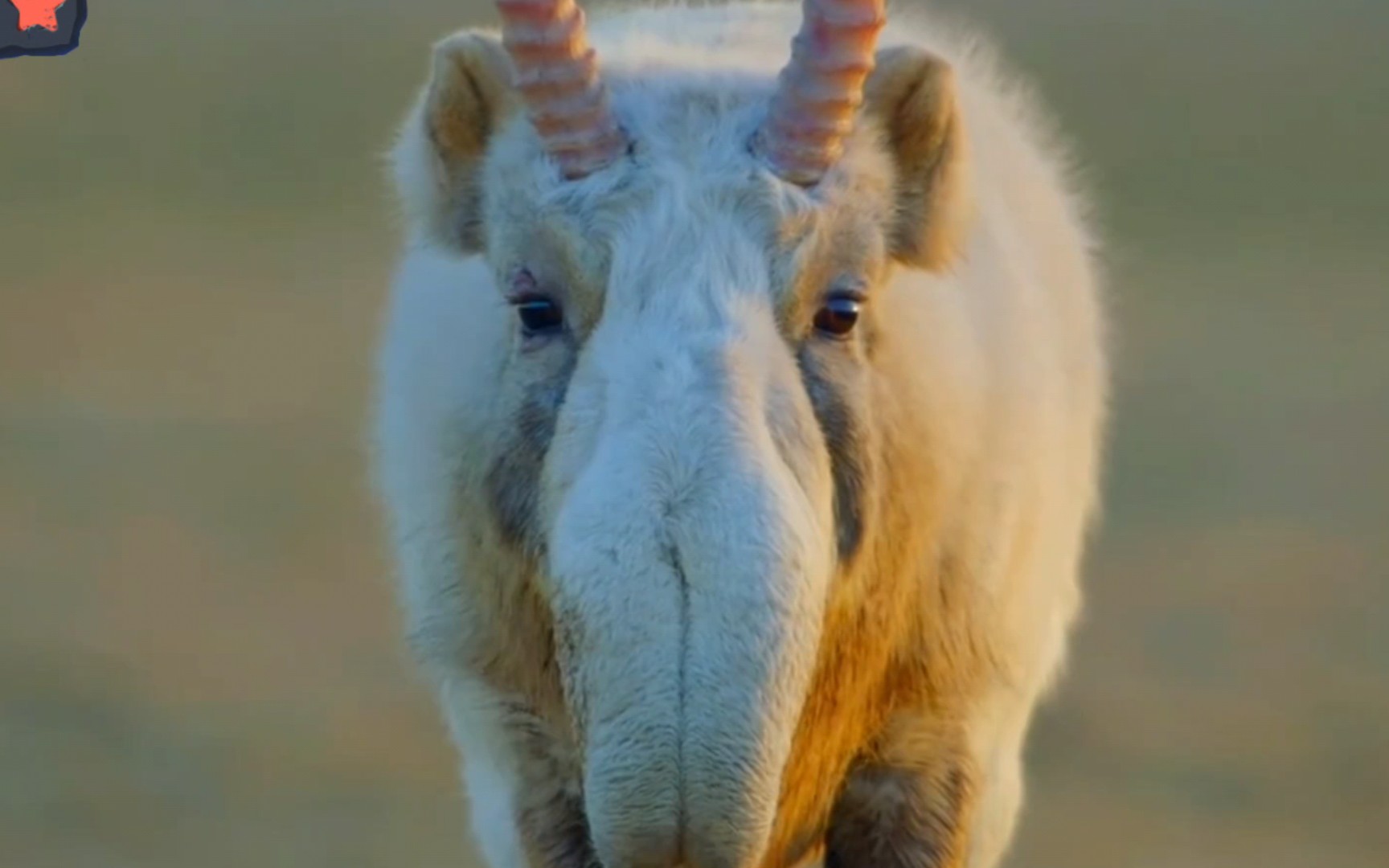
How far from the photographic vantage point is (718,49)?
6.59 metres

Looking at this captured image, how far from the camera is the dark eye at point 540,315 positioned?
5516mm

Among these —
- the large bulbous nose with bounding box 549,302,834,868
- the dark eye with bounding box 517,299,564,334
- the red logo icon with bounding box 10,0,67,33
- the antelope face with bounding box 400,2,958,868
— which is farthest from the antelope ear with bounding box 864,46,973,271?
the red logo icon with bounding box 10,0,67,33

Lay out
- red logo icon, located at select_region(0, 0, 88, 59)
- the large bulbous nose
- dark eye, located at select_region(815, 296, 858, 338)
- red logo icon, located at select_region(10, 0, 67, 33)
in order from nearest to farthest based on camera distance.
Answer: the large bulbous nose → dark eye, located at select_region(815, 296, 858, 338) → red logo icon, located at select_region(0, 0, 88, 59) → red logo icon, located at select_region(10, 0, 67, 33)

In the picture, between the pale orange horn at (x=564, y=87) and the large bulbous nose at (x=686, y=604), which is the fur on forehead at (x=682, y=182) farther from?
the large bulbous nose at (x=686, y=604)

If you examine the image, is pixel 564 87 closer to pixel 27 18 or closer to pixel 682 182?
pixel 682 182

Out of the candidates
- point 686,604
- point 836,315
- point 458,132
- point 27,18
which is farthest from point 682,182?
point 27,18

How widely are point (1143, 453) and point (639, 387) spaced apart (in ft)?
44.8

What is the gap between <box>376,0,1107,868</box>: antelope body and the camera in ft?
16.0

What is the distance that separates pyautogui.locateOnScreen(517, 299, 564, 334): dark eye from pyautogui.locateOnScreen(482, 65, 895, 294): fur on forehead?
11 centimetres

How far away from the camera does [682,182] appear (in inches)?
213

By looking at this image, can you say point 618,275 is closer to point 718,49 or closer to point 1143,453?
point 718,49

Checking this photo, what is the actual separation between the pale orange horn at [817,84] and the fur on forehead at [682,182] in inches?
2.0

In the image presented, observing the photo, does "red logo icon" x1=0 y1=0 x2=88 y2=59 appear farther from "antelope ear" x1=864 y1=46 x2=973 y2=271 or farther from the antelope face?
"antelope ear" x1=864 y1=46 x2=973 y2=271

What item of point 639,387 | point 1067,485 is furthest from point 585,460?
point 1067,485
